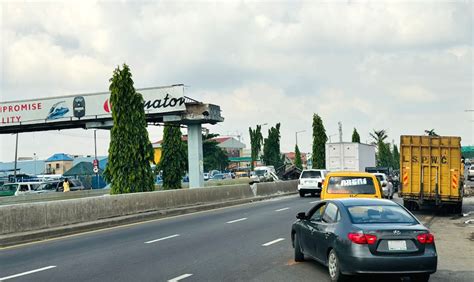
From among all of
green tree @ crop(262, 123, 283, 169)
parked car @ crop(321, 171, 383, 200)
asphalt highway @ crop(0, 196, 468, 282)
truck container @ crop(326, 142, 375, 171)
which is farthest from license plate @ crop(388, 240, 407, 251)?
green tree @ crop(262, 123, 283, 169)

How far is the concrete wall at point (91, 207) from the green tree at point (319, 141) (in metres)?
38.2

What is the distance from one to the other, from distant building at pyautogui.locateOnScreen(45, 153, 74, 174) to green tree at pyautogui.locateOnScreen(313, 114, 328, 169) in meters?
69.9

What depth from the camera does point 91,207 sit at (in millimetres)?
20344

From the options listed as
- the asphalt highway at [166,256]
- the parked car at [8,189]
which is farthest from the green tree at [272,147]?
the asphalt highway at [166,256]

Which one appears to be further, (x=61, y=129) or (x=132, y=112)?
(x=61, y=129)

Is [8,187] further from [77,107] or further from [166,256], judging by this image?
[166,256]

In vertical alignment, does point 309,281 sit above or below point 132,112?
below

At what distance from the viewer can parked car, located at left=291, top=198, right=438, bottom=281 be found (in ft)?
28.8

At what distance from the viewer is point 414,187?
24.0m

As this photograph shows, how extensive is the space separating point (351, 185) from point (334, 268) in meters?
8.86

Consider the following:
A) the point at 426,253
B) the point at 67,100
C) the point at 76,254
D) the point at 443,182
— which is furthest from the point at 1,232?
the point at 67,100

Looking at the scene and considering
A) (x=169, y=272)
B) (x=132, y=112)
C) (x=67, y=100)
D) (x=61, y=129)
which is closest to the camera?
(x=169, y=272)

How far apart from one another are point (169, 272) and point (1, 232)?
24.6 ft

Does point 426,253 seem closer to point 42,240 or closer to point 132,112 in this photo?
point 42,240
